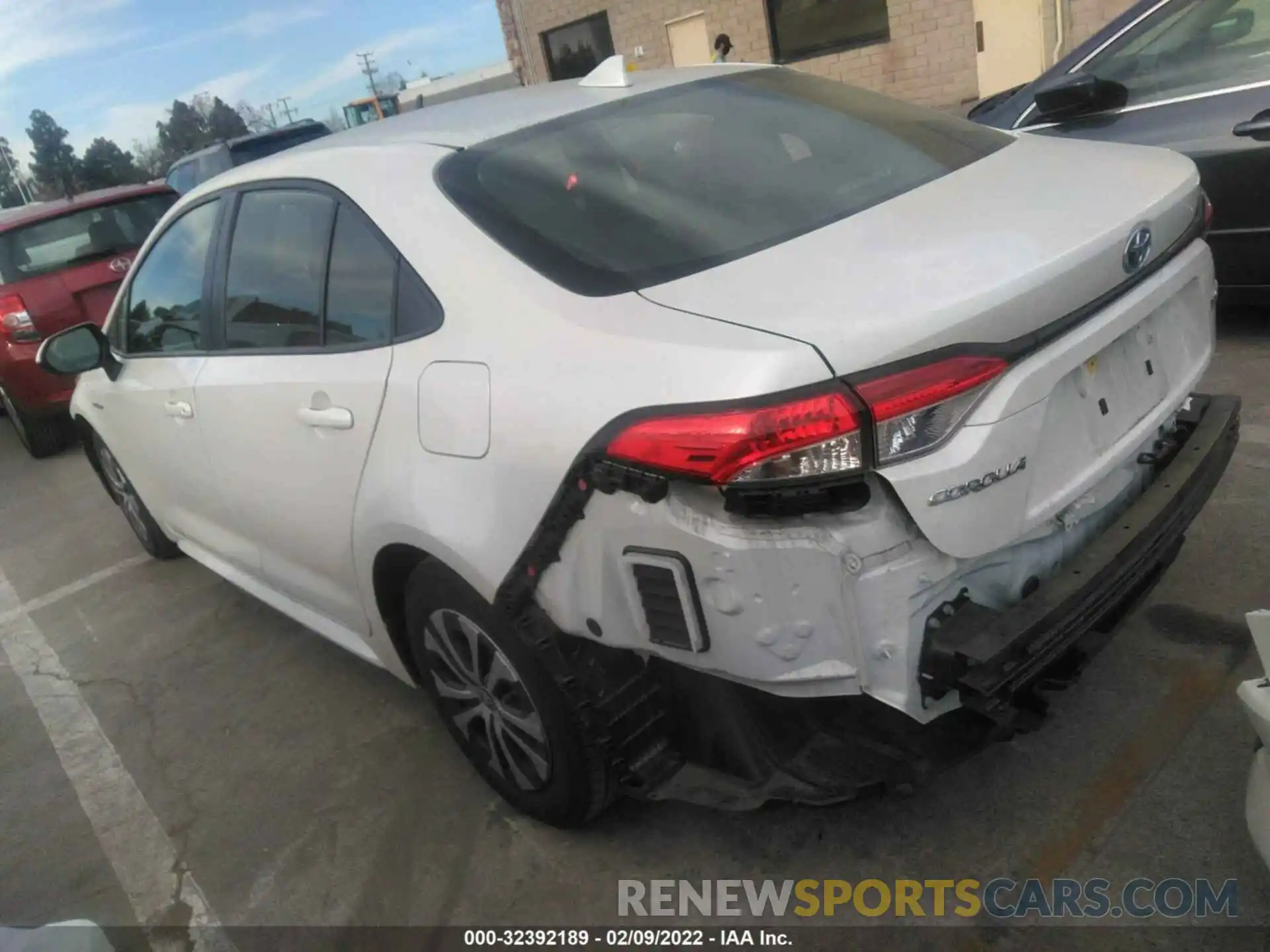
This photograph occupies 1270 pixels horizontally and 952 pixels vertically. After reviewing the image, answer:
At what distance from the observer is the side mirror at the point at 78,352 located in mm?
3930

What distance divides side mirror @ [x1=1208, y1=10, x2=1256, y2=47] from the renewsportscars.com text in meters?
3.54

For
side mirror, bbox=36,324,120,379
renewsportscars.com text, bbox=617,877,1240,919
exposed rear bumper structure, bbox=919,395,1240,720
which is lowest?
renewsportscars.com text, bbox=617,877,1240,919

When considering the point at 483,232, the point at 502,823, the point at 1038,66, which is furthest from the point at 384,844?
the point at 1038,66

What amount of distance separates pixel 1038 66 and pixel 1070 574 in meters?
11.3

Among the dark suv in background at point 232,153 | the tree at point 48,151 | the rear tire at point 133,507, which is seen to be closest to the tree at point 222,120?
the tree at point 48,151

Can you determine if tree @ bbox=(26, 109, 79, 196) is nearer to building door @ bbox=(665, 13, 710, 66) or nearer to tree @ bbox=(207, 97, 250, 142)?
tree @ bbox=(207, 97, 250, 142)

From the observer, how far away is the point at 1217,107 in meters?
4.22

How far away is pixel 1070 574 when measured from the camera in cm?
207

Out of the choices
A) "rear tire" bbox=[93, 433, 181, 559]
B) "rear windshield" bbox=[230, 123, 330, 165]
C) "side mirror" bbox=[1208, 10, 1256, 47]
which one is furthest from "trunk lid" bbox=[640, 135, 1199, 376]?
"rear windshield" bbox=[230, 123, 330, 165]

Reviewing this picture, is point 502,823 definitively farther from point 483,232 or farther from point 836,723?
point 483,232

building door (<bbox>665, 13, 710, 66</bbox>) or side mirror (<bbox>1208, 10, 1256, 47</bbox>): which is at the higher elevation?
building door (<bbox>665, 13, 710, 66</bbox>)

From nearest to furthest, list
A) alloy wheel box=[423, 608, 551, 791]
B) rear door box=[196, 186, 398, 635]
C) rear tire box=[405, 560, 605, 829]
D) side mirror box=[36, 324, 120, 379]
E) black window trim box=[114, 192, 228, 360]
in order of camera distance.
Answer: rear tire box=[405, 560, 605, 829]
alloy wheel box=[423, 608, 551, 791]
rear door box=[196, 186, 398, 635]
black window trim box=[114, 192, 228, 360]
side mirror box=[36, 324, 120, 379]

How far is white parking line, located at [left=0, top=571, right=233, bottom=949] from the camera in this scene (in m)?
2.77

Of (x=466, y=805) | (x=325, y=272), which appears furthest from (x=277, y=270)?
(x=466, y=805)
